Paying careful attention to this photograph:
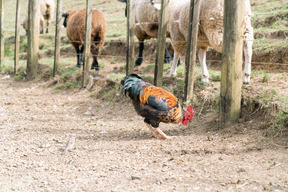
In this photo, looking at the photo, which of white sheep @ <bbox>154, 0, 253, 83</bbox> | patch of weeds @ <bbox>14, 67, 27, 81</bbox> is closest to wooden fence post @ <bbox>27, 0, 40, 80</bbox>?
patch of weeds @ <bbox>14, 67, 27, 81</bbox>

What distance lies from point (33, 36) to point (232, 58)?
20.5 ft

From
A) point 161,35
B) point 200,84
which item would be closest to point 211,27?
point 161,35

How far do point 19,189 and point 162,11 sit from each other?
3655 mm

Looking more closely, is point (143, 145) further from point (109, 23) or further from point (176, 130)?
point (109, 23)

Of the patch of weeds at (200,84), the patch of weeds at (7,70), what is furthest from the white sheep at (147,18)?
the patch of weeds at (7,70)

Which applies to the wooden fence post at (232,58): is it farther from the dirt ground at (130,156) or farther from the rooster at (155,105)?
the rooster at (155,105)

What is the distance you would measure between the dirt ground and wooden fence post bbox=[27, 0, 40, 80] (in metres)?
3.26

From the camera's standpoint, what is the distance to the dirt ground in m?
2.85

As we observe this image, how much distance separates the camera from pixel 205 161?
3.23 meters

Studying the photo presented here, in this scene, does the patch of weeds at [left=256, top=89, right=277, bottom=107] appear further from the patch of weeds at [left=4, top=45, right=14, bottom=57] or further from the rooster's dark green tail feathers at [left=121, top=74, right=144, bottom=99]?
the patch of weeds at [left=4, top=45, right=14, bottom=57]

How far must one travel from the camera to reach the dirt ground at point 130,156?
2846 millimetres

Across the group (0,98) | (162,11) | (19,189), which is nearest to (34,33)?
(0,98)

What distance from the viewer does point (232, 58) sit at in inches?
154

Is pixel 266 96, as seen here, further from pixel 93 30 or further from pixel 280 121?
pixel 93 30
